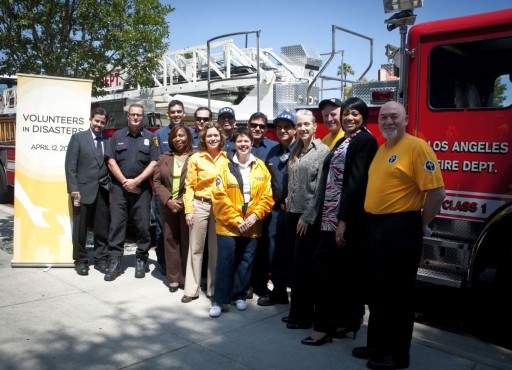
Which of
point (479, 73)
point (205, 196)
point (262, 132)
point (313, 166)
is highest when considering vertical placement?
point (479, 73)

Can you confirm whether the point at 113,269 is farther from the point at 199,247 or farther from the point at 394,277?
the point at 394,277

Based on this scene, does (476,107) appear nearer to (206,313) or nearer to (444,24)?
(444,24)

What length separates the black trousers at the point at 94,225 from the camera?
5.55 m

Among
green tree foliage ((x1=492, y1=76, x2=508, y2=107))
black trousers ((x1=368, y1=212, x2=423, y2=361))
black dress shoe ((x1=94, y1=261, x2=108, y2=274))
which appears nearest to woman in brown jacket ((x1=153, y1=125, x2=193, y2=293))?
black dress shoe ((x1=94, y1=261, x2=108, y2=274))

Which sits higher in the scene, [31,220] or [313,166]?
[313,166]

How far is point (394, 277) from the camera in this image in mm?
3180

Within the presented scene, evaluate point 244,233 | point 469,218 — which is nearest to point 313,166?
point 244,233

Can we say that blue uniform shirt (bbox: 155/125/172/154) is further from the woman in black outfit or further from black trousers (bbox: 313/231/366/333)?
black trousers (bbox: 313/231/366/333)

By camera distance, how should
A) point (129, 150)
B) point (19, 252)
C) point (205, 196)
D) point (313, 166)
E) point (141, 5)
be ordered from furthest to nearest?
1. point (141, 5)
2. point (19, 252)
3. point (129, 150)
4. point (205, 196)
5. point (313, 166)

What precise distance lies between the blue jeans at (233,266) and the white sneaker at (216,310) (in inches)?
1.8

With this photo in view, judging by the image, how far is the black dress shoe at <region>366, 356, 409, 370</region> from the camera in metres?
3.24

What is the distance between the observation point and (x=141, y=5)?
31.8 feet

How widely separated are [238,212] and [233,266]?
1.79ft

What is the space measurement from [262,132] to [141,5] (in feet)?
20.6
